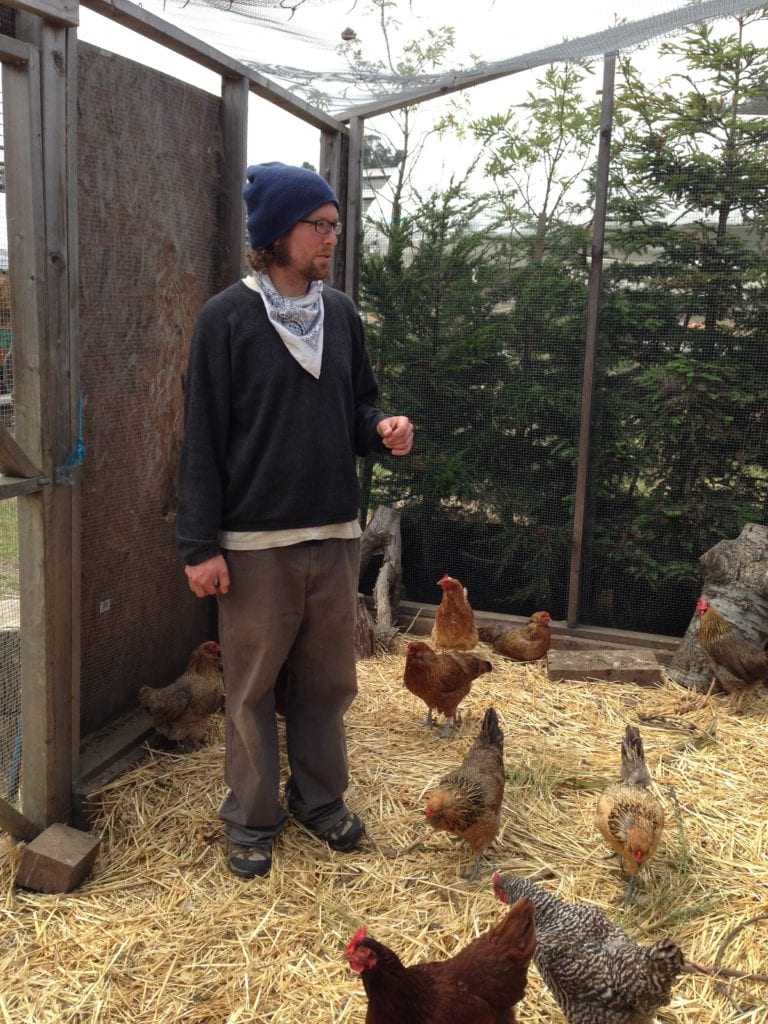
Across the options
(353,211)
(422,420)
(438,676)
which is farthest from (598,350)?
(438,676)

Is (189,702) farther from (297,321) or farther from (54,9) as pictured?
(54,9)

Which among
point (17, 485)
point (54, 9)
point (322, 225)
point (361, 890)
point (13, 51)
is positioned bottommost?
point (361, 890)

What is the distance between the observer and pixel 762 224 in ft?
16.5

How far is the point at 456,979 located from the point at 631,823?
107 centimetres

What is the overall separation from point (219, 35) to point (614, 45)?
193cm

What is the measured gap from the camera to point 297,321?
2945 mm

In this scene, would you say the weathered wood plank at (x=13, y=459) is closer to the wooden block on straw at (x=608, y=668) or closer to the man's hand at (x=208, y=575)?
the man's hand at (x=208, y=575)

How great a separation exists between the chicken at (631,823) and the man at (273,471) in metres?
1.05

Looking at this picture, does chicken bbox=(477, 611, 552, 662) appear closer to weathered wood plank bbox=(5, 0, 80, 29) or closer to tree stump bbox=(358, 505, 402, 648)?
tree stump bbox=(358, 505, 402, 648)

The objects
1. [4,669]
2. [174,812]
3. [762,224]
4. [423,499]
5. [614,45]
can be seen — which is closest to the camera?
[4,669]

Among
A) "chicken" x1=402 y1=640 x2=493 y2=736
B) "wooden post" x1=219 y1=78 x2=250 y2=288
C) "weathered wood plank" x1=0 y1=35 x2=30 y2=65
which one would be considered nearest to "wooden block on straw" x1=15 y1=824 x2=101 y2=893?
"chicken" x1=402 y1=640 x2=493 y2=736

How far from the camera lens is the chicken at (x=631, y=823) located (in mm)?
2998

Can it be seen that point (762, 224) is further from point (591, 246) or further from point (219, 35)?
point (219, 35)

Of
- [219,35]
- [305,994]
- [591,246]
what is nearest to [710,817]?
[305,994]
